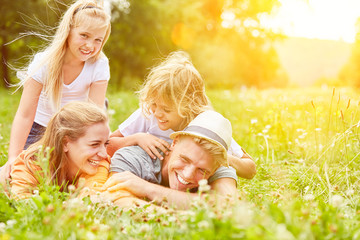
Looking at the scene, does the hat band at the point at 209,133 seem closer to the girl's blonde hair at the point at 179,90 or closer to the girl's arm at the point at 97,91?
the girl's blonde hair at the point at 179,90

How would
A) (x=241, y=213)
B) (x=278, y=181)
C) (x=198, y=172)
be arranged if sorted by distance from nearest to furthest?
1. (x=241, y=213)
2. (x=198, y=172)
3. (x=278, y=181)

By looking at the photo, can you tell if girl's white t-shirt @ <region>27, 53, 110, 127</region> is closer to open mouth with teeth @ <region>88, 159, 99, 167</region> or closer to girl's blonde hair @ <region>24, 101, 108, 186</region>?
girl's blonde hair @ <region>24, 101, 108, 186</region>

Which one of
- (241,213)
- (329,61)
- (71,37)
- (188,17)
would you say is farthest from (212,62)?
(329,61)

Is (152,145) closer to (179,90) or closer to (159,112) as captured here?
(159,112)

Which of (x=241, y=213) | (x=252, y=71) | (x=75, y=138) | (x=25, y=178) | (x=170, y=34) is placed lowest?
(x=25, y=178)

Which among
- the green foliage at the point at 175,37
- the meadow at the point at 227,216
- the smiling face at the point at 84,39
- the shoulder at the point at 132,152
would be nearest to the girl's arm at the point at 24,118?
the smiling face at the point at 84,39

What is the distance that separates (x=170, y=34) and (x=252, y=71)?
14603 mm

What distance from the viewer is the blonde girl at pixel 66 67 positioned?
444cm

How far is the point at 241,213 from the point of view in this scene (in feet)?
5.98

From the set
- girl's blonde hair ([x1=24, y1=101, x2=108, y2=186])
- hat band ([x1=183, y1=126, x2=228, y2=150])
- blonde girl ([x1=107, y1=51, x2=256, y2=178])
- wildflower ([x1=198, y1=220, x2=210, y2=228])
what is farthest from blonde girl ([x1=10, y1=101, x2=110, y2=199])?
wildflower ([x1=198, y1=220, x2=210, y2=228])

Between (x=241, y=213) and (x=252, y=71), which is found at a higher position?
(x=252, y=71)

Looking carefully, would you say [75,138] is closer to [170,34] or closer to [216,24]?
[170,34]

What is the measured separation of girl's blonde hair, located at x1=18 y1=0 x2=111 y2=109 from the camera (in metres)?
4.57

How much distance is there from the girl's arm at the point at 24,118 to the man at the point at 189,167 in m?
1.38
